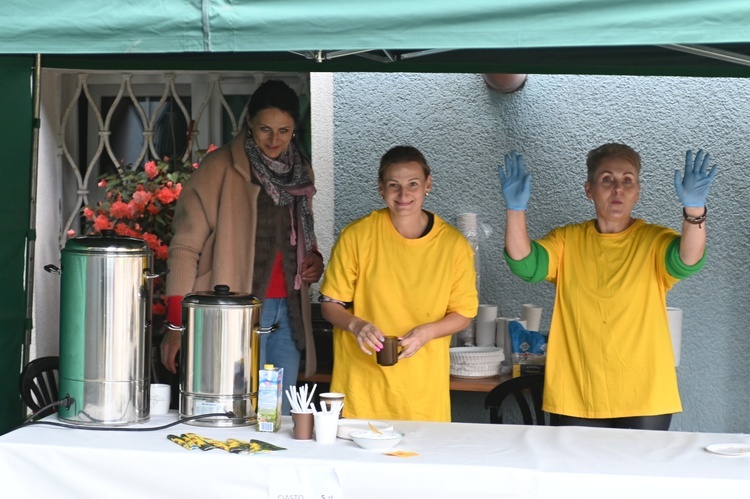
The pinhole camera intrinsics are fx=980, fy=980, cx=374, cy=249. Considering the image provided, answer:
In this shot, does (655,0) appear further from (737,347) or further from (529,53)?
(737,347)

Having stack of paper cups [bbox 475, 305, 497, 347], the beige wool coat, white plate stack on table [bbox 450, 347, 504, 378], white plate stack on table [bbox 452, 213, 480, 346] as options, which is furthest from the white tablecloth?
white plate stack on table [bbox 452, 213, 480, 346]

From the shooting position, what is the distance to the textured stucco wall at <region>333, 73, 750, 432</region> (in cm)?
471

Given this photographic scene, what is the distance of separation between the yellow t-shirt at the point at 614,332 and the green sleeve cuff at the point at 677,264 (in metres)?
0.03

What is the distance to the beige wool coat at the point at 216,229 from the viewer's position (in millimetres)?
3568

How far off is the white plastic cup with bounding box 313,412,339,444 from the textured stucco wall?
216 cm

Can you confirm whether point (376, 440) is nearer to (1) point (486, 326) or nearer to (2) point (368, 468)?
(2) point (368, 468)

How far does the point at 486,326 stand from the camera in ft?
14.9

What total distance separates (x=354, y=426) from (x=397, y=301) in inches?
23.9

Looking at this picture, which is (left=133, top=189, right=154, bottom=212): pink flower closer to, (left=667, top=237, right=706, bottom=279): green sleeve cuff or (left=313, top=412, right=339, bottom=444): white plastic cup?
(left=313, top=412, right=339, bottom=444): white plastic cup

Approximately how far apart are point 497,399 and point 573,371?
0.56m

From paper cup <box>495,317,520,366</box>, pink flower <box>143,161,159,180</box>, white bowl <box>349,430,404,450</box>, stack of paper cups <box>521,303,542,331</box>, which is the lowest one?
white bowl <box>349,430,404,450</box>

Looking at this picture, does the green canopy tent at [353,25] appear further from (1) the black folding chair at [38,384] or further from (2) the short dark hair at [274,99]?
(1) the black folding chair at [38,384]

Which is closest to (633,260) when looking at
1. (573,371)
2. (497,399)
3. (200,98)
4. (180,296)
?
(573,371)

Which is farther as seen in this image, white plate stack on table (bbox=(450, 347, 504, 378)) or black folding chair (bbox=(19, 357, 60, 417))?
white plate stack on table (bbox=(450, 347, 504, 378))
